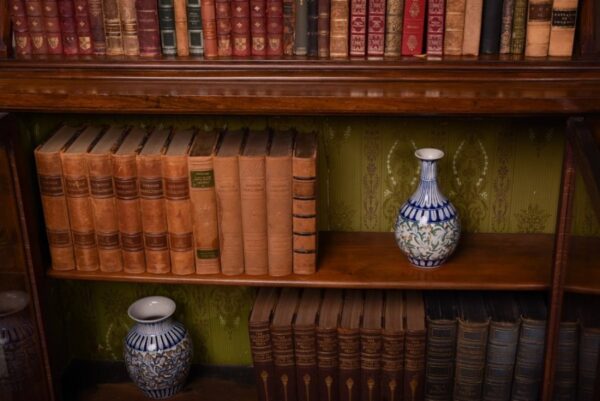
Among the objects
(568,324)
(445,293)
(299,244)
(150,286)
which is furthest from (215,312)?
(568,324)

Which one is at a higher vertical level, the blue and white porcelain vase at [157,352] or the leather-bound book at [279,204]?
the leather-bound book at [279,204]

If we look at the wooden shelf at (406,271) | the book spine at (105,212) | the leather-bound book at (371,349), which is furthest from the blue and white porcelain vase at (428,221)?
the book spine at (105,212)

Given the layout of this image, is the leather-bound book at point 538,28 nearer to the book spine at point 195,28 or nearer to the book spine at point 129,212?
the book spine at point 195,28

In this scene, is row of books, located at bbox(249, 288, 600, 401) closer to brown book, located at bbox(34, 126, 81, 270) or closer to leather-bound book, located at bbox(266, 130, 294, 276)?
leather-bound book, located at bbox(266, 130, 294, 276)

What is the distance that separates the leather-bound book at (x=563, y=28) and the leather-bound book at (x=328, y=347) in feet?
2.33

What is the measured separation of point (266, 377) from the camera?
1753mm

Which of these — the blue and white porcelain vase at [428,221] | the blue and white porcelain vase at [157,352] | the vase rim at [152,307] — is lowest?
the blue and white porcelain vase at [157,352]

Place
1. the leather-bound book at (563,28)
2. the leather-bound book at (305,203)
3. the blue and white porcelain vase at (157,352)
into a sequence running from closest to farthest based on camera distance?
the leather-bound book at (563,28) → the leather-bound book at (305,203) → the blue and white porcelain vase at (157,352)

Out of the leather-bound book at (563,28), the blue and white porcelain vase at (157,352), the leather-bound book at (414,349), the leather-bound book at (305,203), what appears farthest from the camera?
the blue and white porcelain vase at (157,352)

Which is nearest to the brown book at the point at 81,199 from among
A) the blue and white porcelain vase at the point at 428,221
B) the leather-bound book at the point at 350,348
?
the leather-bound book at the point at 350,348

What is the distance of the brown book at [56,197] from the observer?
1.62m

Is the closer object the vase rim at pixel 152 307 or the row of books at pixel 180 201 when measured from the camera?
the row of books at pixel 180 201

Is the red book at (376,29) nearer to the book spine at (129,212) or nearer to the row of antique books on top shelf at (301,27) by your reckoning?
the row of antique books on top shelf at (301,27)

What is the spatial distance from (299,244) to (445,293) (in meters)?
0.38
